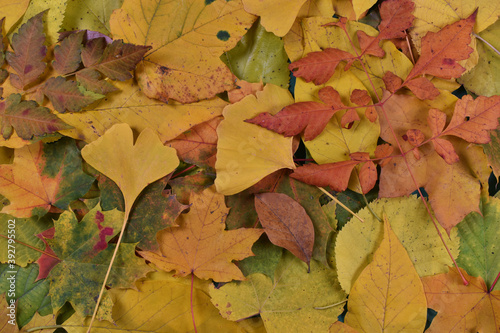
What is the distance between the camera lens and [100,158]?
2.05ft

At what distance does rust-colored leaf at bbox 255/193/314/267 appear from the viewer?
2.01 feet

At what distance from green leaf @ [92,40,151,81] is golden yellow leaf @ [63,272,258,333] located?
36 cm

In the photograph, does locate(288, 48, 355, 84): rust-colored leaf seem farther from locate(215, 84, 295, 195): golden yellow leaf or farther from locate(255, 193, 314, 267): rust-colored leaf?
locate(255, 193, 314, 267): rust-colored leaf

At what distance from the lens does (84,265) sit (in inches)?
24.2

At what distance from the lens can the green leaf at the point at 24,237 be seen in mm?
647

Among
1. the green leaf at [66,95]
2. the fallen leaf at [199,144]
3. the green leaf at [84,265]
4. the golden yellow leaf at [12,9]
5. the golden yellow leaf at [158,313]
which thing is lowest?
the golden yellow leaf at [158,313]

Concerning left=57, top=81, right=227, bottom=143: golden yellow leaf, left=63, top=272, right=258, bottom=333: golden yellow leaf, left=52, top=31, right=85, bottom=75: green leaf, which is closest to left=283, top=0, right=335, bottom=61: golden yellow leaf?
left=57, top=81, right=227, bottom=143: golden yellow leaf

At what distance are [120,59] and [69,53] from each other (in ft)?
0.32

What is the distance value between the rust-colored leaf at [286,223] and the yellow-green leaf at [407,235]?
6 cm

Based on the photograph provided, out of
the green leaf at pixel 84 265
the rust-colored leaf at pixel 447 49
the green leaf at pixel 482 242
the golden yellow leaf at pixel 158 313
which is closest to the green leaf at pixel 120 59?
the green leaf at pixel 84 265

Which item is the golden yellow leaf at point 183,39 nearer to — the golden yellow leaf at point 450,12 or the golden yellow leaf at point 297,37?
the golden yellow leaf at point 297,37

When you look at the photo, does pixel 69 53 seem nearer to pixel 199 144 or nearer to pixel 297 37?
pixel 199 144

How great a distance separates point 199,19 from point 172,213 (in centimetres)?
33

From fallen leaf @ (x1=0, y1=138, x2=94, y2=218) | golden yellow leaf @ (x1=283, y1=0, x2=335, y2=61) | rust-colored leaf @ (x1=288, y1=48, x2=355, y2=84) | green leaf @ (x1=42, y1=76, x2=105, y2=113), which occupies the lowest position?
fallen leaf @ (x1=0, y1=138, x2=94, y2=218)
